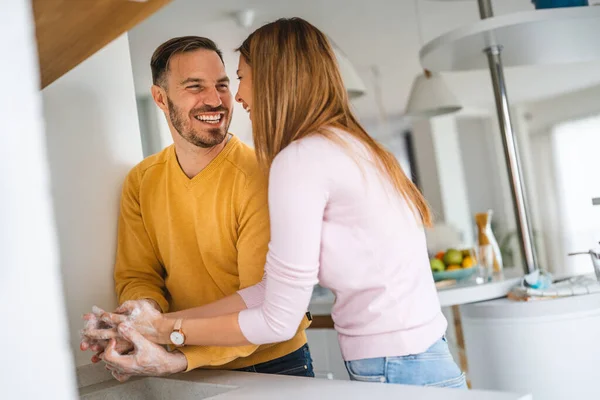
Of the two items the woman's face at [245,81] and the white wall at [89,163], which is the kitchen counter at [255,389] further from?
the woman's face at [245,81]

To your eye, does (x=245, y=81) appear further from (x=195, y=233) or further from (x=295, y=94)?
(x=195, y=233)

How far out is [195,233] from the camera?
1527mm

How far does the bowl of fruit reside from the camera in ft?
9.12

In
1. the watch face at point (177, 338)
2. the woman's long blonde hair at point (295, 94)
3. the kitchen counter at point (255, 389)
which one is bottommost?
the kitchen counter at point (255, 389)

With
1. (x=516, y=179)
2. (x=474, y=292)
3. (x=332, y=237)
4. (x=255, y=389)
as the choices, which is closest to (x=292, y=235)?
(x=332, y=237)

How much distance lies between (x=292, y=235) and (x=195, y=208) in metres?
0.48

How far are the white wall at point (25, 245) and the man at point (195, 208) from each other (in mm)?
816

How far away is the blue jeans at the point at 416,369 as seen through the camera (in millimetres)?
1175

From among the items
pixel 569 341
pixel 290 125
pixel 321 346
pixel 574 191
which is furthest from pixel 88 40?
pixel 574 191

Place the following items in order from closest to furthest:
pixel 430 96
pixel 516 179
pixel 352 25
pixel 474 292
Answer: pixel 474 292 → pixel 516 179 → pixel 430 96 → pixel 352 25

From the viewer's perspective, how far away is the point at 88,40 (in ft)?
3.32

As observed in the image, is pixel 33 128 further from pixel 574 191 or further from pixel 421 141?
pixel 574 191

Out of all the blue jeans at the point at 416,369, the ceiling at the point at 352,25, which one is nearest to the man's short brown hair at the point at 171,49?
the blue jeans at the point at 416,369

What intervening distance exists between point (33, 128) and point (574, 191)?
857 centimetres
